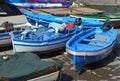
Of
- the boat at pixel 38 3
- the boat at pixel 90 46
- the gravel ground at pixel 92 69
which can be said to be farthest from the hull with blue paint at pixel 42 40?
the boat at pixel 38 3

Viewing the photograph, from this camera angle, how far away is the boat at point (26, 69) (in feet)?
26.4

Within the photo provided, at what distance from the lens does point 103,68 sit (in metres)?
10.8

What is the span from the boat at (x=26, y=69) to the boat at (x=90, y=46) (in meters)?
1.40

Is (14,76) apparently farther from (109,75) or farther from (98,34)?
(98,34)

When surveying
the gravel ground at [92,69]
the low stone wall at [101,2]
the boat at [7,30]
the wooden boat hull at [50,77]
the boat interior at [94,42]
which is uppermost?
the boat at [7,30]

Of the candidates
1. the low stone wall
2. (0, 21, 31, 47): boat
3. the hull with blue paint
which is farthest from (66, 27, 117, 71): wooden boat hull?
the low stone wall

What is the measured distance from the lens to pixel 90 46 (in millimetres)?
11227

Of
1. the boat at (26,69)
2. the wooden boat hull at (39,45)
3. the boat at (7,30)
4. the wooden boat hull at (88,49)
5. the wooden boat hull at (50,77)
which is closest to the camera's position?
the boat at (26,69)

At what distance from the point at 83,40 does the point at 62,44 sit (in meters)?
1.01

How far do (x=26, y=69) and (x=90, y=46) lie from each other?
3.75 m

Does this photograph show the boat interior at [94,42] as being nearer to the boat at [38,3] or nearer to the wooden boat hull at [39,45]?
the wooden boat hull at [39,45]

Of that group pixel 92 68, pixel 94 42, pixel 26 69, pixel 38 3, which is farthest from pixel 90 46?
pixel 38 3

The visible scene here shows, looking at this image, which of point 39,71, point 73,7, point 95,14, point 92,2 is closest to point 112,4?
point 92,2

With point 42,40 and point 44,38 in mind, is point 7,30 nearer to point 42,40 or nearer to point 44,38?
point 44,38
